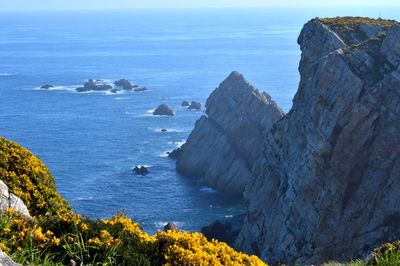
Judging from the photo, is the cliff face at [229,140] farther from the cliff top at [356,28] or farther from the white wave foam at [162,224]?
the cliff top at [356,28]

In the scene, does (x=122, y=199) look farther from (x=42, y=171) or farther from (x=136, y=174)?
(x=42, y=171)

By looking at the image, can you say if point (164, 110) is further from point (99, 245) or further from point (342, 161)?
point (99, 245)

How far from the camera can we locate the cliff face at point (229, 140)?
109500 mm

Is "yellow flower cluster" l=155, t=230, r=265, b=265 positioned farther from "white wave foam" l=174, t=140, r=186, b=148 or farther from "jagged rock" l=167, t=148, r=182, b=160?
"white wave foam" l=174, t=140, r=186, b=148

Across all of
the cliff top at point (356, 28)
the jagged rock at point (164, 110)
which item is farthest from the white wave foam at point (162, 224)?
the jagged rock at point (164, 110)

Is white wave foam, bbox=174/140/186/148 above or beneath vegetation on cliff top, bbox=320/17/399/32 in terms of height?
beneath

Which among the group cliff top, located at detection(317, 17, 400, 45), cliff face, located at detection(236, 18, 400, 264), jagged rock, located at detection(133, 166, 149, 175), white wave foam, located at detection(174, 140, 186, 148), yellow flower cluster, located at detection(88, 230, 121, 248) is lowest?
jagged rock, located at detection(133, 166, 149, 175)

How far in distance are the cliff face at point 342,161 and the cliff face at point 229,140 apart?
4504 centimetres

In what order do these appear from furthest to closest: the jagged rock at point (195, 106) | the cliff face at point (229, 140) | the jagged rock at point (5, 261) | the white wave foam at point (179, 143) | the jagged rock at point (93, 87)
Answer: the jagged rock at point (93, 87)
the jagged rock at point (195, 106)
the white wave foam at point (179, 143)
the cliff face at point (229, 140)
the jagged rock at point (5, 261)

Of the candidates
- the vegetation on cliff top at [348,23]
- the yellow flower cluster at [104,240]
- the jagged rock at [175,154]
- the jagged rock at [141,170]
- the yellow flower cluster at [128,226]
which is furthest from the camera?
the jagged rock at [175,154]

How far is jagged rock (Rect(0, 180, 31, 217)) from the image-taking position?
16141 millimetres

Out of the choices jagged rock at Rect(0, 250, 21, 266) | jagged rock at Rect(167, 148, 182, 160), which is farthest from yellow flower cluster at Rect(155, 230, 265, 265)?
jagged rock at Rect(167, 148, 182, 160)

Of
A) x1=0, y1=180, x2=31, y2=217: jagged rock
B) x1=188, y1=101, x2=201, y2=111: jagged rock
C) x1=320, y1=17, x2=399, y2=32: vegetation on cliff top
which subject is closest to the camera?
x1=0, y1=180, x2=31, y2=217: jagged rock

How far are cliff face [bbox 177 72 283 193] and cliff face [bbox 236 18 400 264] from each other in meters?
45.0
